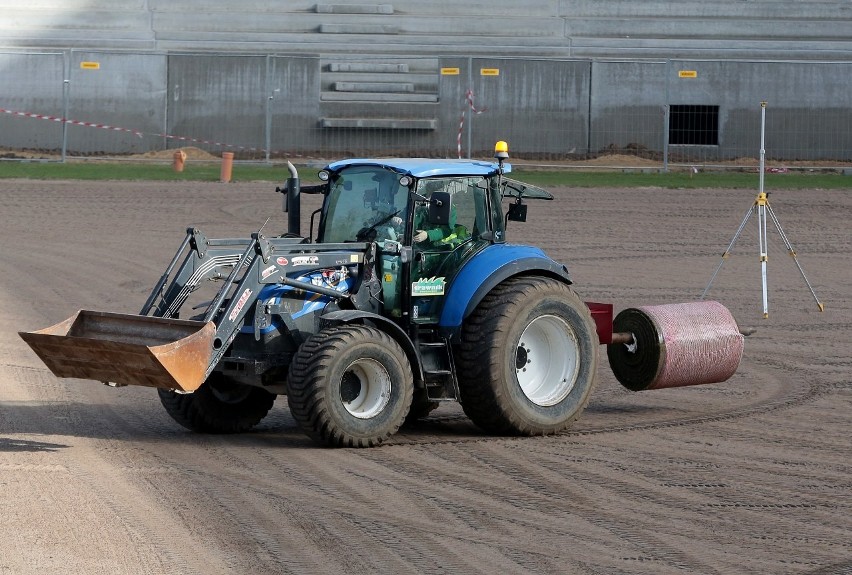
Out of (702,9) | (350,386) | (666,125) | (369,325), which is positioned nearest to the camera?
(350,386)

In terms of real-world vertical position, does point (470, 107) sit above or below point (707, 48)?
below

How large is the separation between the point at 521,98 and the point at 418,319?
21355 millimetres

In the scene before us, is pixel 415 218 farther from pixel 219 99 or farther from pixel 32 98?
pixel 32 98

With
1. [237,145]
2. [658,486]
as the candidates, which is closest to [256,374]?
[658,486]

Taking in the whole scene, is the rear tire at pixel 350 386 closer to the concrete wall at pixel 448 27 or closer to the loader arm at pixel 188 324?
the loader arm at pixel 188 324

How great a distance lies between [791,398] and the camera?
12352 millimetres

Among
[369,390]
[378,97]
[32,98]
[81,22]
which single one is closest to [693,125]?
[378,97]

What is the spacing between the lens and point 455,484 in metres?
9.08

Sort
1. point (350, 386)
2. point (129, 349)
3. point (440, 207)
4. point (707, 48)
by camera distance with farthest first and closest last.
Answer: point (707, 48) < point (440, 207) < point (350, 386) < point (129, 349)

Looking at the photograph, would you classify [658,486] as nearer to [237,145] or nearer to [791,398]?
[791,398]

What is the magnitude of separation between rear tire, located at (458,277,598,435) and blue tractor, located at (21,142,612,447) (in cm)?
1

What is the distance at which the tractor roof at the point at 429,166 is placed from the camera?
10.6 meters

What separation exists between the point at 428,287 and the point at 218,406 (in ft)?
6.07

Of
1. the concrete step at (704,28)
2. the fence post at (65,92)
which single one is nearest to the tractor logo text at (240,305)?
the fence post at (65,92)
